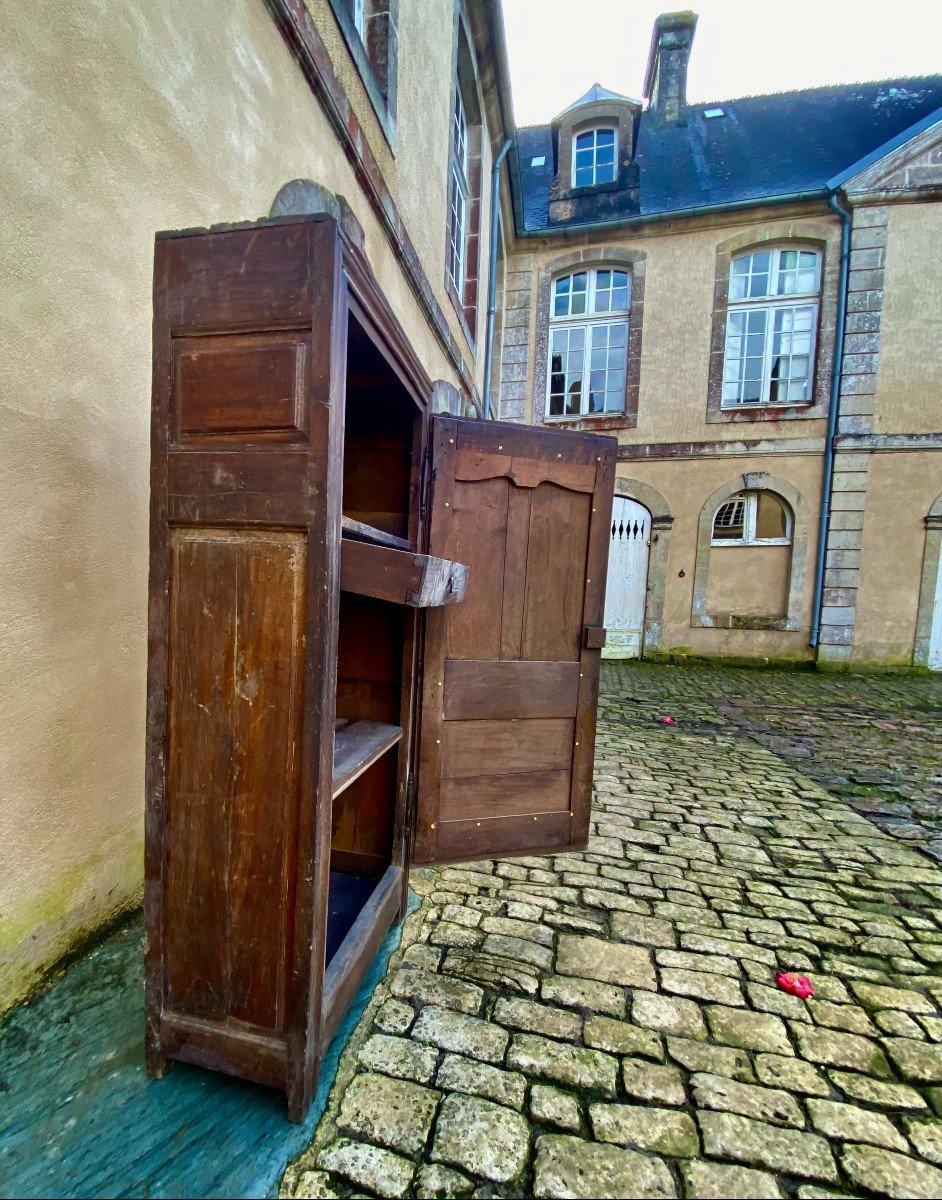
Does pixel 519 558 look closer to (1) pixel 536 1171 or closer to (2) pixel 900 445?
(1) pixel 536 1171

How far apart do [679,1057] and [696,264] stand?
443 inches

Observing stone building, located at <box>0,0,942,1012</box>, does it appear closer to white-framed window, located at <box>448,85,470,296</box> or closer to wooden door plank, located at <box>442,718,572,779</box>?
white-framed window, located at <box>448,85,470,296</box>

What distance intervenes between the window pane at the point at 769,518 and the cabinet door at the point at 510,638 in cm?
803

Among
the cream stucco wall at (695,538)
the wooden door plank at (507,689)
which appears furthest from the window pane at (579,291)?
the wooden door plank at (507,689)

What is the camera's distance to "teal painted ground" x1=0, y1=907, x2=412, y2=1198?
120cm

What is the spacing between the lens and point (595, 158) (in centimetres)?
1047

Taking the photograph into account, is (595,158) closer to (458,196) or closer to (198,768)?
(458,196)

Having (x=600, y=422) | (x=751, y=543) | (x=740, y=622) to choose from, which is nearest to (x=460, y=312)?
(x=600, y=422)

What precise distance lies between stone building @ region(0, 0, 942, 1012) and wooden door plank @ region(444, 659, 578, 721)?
1325 millimetres

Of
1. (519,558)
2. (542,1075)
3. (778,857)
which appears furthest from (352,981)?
(778,857)

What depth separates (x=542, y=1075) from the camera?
1.50 meters

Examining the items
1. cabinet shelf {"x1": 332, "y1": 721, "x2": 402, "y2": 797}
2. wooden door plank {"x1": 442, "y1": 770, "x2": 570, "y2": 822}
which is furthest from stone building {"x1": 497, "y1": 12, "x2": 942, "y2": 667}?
cabinet shelf {"x1": 332, "y1": 721, "x2": 402, "y2": 797}

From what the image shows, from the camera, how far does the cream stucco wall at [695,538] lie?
915cm

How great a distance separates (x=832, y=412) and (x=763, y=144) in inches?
239
